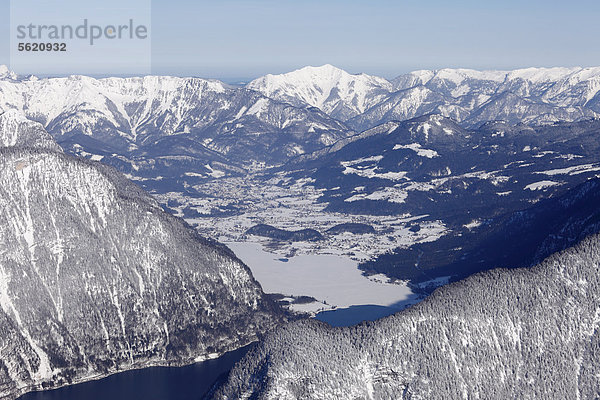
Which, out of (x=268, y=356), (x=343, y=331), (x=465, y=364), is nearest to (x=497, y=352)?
(x=465, y=364)

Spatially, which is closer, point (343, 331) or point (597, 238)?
point (343, 331)

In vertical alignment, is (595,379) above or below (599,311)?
below

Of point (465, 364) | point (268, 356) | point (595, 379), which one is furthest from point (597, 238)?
point (268, 356)

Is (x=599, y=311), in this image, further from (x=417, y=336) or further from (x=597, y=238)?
(x=417, y=336)

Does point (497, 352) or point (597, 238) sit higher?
point (597, 238)

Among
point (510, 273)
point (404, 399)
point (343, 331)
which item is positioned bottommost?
point (404, 399)

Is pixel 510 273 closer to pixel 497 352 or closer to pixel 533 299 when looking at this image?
pixel 533 299
